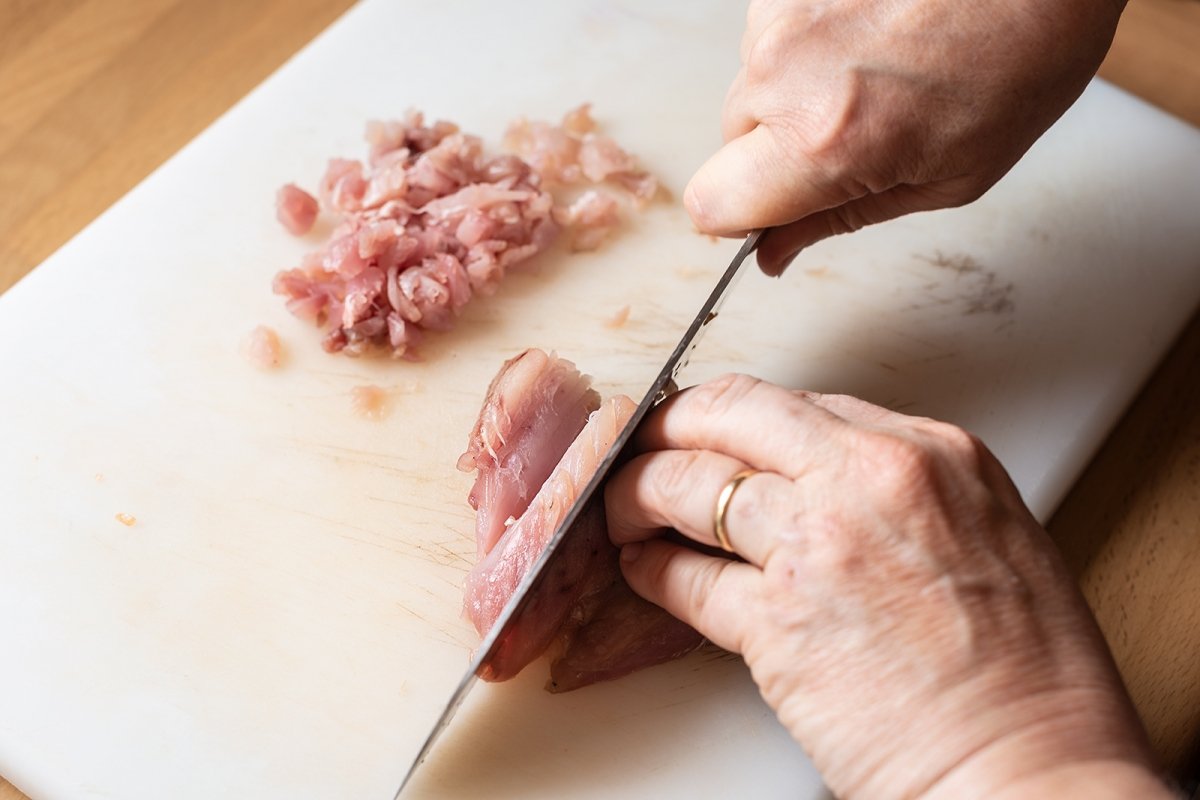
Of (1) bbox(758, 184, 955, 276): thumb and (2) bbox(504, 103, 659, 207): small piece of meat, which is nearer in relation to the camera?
(1) bbox(758, 184, 955, 276): thumb

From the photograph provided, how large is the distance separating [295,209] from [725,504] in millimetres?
1406

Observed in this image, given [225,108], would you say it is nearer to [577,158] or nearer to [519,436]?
[577,158]

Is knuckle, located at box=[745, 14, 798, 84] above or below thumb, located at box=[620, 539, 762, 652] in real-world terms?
above

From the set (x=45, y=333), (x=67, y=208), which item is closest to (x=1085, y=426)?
(x=45, y=333)

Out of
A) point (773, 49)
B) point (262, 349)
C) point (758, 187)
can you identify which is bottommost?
point (262, 349)

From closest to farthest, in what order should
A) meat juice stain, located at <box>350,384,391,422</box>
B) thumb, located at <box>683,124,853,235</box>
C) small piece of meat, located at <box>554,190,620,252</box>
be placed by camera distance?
thumb, located at <box>683,124,853,235</box>
meat juice stain, located at <box>350,384,391,422</box>
small piece of meat, located at <box>554,190,620,252</box>

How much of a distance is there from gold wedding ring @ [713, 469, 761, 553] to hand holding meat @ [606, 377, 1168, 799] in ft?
0.03

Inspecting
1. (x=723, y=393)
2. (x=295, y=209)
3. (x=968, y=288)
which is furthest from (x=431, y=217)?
(x=968, y=288)

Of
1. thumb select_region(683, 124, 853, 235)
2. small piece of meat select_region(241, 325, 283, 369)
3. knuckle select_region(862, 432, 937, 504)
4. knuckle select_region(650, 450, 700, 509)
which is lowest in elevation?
small piece of meat select_region(241, 325, 283, 369)

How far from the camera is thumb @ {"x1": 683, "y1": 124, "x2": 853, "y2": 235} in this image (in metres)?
2.19

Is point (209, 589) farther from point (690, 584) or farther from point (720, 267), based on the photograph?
point (720, 267)

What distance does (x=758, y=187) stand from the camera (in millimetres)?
2223

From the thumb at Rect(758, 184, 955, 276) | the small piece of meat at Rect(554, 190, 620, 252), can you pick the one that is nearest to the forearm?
the thumb at Rect(758, 184, 955, 276)

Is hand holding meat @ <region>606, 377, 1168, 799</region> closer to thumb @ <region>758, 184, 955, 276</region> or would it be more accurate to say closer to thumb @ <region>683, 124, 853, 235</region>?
thumb @ <region>683, 124, 853, 235</region>
